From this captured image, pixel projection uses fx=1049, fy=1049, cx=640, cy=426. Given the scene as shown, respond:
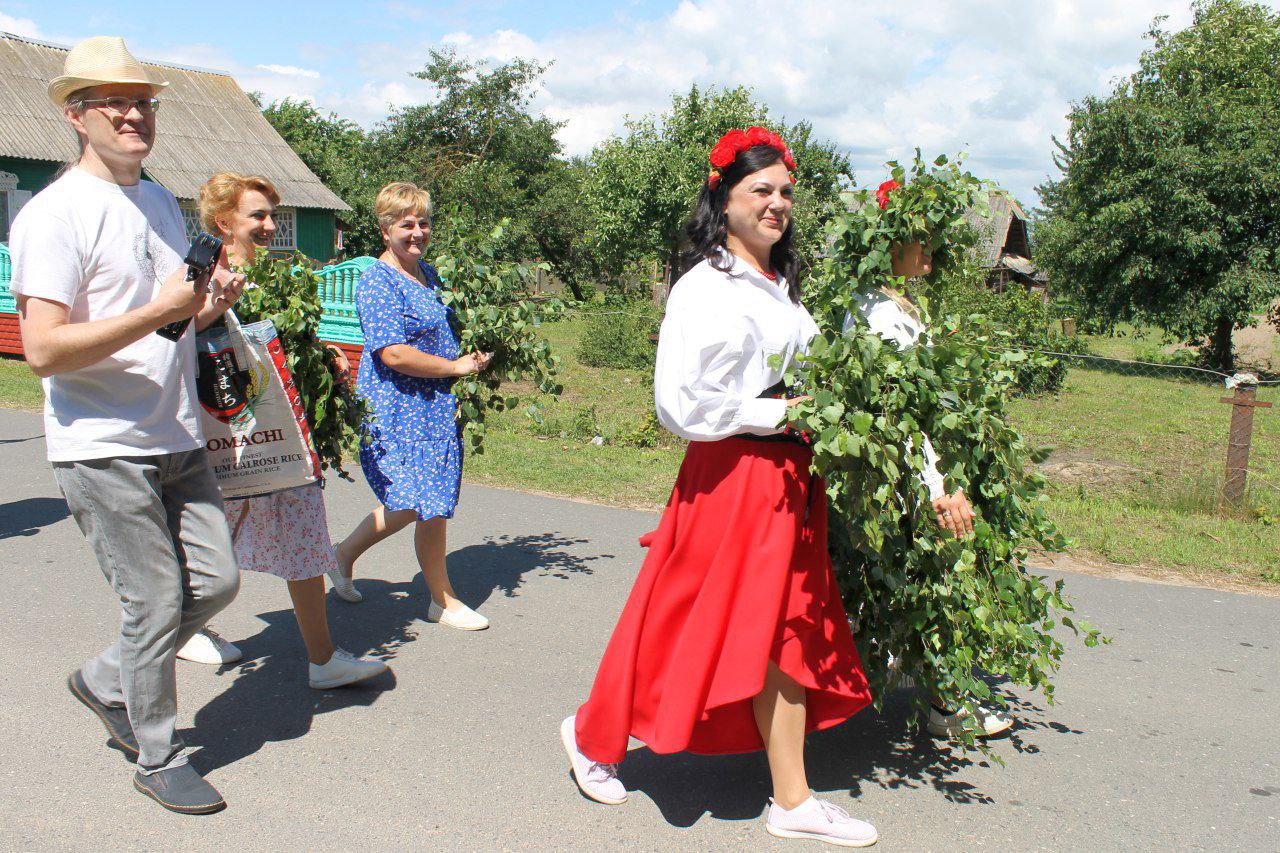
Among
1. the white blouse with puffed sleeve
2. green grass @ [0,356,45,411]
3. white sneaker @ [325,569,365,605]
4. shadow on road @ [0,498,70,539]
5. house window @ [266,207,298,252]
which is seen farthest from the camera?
house window @ [266,207,298,252]

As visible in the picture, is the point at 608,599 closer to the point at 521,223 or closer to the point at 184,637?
the point at 184,637

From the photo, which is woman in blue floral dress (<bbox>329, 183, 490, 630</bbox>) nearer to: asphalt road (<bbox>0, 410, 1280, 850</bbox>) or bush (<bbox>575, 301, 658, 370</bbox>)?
asphalt road (<bbox>0, 410, 1280, 850</bbox>)

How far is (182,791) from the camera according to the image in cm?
311

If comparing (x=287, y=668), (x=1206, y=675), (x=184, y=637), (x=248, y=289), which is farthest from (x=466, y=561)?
(x=1206, y=675)

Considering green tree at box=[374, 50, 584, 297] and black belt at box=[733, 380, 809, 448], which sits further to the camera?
green tree at box=[374, 50, 584, 297]

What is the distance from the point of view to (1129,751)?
3.71 metres

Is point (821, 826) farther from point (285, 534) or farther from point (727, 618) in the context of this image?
point (285, 534)

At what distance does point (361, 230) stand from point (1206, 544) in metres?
37.3

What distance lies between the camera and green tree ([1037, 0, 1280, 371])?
930 inches

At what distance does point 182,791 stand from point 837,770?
206 centimetres

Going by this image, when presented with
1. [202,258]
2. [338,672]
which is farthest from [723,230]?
[338,672]

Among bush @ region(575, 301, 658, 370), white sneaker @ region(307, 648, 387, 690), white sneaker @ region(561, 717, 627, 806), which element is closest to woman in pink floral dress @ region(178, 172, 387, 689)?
white sneaker @ region(307, 648, 387, 690)

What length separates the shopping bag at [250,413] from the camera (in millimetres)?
3385

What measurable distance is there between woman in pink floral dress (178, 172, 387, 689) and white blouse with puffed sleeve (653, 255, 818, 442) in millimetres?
1601
